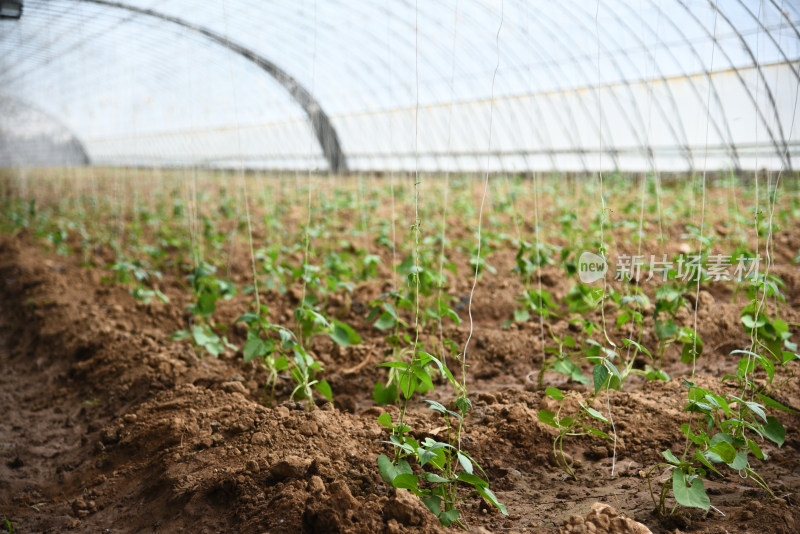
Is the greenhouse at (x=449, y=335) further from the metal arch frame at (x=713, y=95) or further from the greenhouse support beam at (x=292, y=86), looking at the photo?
the greenhouse support beam at (x=292, y=86)

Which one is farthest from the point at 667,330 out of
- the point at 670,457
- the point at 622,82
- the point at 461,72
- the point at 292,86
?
the point at 292,86

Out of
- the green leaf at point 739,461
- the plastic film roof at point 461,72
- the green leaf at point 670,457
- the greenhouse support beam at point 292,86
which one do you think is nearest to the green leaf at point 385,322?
the green leaf at point 670,457

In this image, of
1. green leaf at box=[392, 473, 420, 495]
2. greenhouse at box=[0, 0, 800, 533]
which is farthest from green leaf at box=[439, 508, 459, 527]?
green leaf at box=[392, 473, 420, 495]

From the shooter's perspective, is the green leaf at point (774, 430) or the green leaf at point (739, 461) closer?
the green leaf at point (739, 461)

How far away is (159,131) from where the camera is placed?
24.9 meters

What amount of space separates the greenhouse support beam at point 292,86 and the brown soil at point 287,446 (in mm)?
10035

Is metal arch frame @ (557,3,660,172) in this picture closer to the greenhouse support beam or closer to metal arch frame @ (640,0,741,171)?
metal arch frame @ (640,0,741,171)

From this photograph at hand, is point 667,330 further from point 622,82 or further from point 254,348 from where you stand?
point 622,82

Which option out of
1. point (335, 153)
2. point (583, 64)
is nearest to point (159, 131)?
point (335, 153)

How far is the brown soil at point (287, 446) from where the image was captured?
2184 millimetres

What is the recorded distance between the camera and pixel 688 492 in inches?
79.7

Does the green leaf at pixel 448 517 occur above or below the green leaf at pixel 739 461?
below

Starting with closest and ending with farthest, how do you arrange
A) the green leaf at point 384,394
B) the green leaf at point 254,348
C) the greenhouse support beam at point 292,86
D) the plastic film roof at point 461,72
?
the green leaf at point 254,348, the green leaf at point 384,394, the plastic film roof at point 461,72, the greenhouse support beam at point 292,86

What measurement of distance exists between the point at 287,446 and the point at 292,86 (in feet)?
61.0
